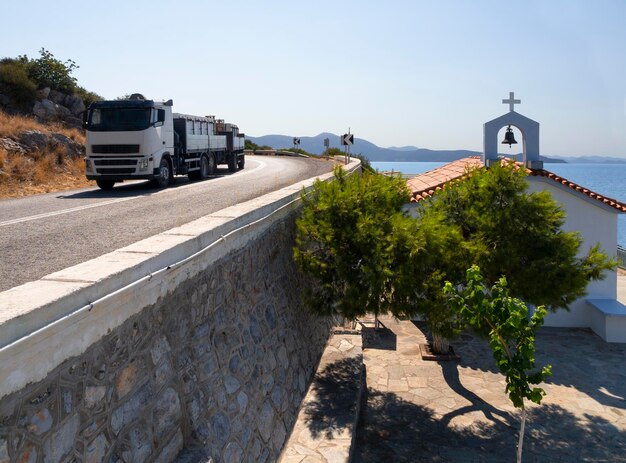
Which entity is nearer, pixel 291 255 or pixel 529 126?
pixel 291 255

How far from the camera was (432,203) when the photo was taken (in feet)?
37.8

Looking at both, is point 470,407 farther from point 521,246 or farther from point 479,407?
point 521,246

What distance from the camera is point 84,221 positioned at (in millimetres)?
10078

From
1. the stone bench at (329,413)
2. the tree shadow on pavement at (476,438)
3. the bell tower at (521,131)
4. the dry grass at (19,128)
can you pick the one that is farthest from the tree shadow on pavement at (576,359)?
the dry grass at (19,128)

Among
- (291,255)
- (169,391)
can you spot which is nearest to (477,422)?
(291,255)

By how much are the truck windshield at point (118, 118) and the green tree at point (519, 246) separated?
1139cm

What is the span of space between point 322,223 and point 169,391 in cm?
508

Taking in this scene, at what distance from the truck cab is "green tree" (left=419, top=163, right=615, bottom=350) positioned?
427 inches

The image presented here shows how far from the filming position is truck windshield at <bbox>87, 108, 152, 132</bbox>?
17.4 m

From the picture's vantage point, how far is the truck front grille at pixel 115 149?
17250 mm

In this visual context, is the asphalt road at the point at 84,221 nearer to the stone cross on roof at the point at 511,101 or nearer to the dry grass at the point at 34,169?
the dry grass at the point at 34,169

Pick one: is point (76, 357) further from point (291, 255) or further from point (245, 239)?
point (291, 255)

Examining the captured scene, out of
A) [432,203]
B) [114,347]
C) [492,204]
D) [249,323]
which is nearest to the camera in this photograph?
[114,347]

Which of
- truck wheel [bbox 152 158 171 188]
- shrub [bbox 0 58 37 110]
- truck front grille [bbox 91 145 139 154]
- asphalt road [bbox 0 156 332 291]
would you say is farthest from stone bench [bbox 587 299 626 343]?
shrub [bbox 0 58 37 110]
